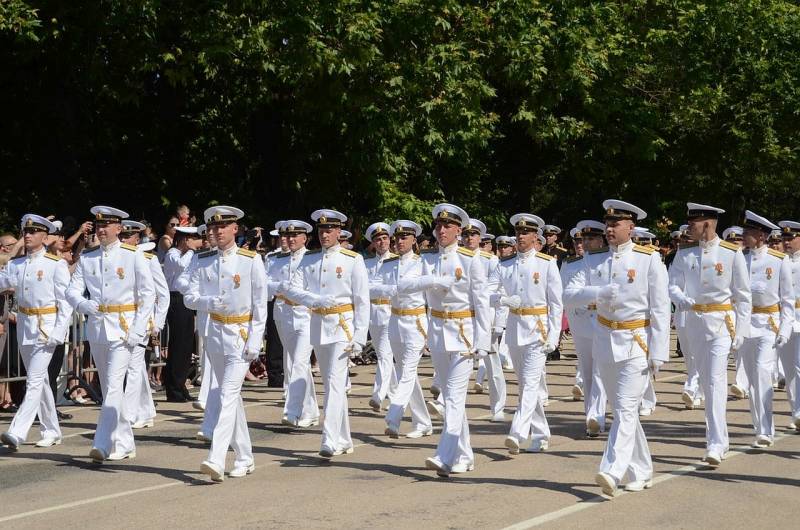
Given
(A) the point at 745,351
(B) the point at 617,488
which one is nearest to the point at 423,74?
(A) the point at 745,351

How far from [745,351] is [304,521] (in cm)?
608

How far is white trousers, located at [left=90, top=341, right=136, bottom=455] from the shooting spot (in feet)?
38.9

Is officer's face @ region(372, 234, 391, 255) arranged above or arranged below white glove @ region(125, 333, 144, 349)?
above

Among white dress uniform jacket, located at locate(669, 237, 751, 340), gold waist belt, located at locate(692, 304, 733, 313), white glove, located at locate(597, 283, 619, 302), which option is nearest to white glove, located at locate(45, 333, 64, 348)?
white glove, located at locate(597, 283, 619, 302)

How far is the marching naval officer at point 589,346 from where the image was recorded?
13.4 meters

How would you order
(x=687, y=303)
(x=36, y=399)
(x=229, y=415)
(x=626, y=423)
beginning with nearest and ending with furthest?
(x=626, y=423) < (x=229, y=415) < (x=687, y=303) < (x=36, y=399)

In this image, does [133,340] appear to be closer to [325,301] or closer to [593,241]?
[325,301]

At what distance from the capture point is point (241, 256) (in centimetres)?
1153

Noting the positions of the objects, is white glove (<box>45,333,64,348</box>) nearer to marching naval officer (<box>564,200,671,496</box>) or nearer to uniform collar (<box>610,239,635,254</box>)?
marching naval officer (<box>564,200,671,496</box>)

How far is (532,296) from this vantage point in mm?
13344

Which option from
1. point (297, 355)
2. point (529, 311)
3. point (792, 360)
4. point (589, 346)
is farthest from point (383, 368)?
point (792, 360)

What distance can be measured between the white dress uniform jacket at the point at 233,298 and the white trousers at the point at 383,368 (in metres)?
4.13

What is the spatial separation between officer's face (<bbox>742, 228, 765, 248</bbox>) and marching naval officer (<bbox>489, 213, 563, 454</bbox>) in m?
2.45

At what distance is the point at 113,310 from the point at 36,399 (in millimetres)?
1288
